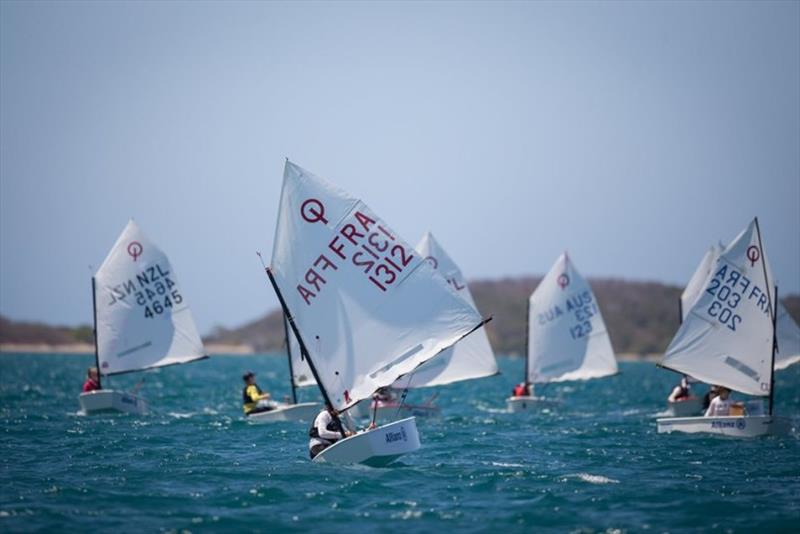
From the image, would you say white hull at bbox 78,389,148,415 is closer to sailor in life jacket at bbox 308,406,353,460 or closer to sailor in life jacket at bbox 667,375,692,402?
sailor in life jacket at bbox 308,406,353,460

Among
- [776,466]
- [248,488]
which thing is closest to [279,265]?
[248,488]

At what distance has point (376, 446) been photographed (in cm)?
2070

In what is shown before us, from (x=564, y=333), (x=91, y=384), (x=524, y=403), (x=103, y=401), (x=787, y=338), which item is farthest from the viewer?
(x=564, y=333)

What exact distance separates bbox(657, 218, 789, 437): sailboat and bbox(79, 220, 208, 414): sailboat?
18224 millimetres

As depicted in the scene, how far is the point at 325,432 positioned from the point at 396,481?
2.39 meters

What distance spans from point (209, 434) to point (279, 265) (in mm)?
8510

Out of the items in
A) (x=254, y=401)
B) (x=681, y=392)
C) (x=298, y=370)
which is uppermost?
(x=298, y=370)

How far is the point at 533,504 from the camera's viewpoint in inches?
703

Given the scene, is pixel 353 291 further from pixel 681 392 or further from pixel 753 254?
pixel 681 392

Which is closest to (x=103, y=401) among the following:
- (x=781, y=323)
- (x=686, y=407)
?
(x=686, y=407)

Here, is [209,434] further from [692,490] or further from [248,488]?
[692,490]

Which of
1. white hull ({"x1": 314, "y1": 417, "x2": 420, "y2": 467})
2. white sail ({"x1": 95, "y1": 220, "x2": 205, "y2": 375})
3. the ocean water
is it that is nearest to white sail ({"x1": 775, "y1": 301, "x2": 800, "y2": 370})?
the ocean water

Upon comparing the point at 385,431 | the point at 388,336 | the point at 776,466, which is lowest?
the point at 776,466

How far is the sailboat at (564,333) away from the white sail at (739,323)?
12.0m
